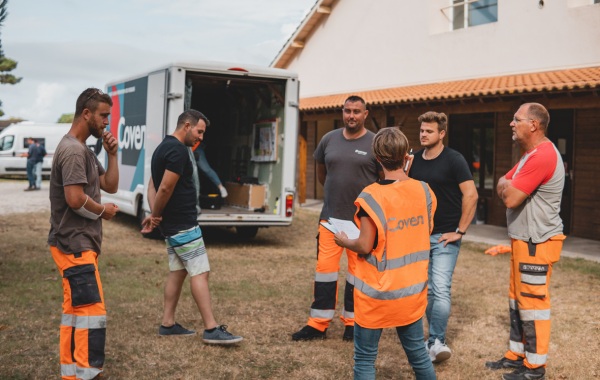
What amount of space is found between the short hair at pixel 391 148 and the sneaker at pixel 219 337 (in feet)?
7.70

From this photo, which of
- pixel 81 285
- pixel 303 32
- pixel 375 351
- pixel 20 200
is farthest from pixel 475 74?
pixel 81 285

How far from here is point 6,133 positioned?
92.7 ft

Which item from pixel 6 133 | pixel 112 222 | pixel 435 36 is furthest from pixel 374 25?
pixel 6 133

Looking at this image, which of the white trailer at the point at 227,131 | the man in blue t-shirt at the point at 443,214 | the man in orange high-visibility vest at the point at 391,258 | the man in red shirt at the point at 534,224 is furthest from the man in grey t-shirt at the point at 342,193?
the white trailer at the point at 227,131

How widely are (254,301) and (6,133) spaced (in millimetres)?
24713

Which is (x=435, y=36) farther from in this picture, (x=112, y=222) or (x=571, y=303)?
(x=571, y=303)

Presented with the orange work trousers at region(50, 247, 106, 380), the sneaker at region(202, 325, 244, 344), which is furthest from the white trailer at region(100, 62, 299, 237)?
the orange work trousers at region(50, 247, 106, 380)

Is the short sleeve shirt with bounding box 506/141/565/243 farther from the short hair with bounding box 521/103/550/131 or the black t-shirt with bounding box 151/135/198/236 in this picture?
the black t-shirt with bounding box 151/135/198/236

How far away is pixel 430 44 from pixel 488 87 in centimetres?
407

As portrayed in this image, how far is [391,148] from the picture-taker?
3543mm

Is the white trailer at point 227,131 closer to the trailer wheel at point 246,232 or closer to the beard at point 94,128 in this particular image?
the trailer wheel at point 246,232

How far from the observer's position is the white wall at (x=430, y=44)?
13086 millimetres

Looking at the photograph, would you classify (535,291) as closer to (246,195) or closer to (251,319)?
(251,319)

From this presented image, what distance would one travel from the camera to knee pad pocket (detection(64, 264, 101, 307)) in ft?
13.3
